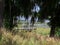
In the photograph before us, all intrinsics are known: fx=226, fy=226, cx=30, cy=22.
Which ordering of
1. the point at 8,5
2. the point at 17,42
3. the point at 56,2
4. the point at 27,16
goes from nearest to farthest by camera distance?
the point at 17,42 → the point at 56,2 → the point at 8,5 → the point at 27,16

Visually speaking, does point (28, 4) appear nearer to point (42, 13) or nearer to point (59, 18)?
point (42, 13)

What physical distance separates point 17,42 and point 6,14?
894 centimetres

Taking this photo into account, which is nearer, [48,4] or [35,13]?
[48,4]

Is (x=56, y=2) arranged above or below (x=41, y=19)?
above

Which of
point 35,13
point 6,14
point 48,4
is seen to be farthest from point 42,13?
point 6,14

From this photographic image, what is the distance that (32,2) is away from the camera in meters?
14.0

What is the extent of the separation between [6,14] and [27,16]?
145 centimetres

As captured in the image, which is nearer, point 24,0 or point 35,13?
point 24,0

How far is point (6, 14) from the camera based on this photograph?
50.8 ft

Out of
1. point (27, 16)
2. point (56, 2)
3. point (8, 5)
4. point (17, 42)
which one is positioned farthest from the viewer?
point (27, 16)

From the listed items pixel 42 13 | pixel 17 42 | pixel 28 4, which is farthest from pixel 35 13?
pixel 17 42

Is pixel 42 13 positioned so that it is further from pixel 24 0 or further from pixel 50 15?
pixel 24 0

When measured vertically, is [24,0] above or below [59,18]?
above

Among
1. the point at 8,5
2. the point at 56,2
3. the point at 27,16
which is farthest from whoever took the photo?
the point at 27,16
